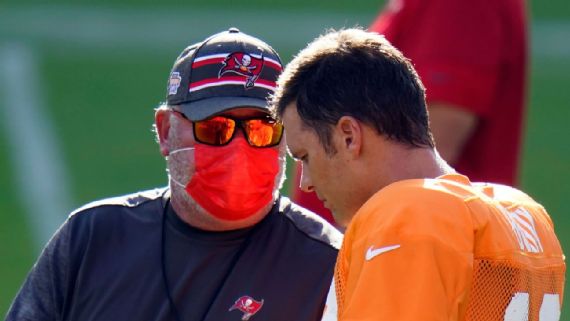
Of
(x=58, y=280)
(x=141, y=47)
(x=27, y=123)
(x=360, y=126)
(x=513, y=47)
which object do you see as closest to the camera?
(x=360, y=126)

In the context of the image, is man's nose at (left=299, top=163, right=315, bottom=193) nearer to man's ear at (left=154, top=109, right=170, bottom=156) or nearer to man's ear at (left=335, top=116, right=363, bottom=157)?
man's ear at (left=335, top=116, right=363, bottom=157)

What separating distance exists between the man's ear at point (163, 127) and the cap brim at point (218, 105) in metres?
0.17

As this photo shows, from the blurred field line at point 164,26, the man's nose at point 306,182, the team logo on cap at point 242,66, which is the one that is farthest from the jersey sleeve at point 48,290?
the blurred field line at point 164,26

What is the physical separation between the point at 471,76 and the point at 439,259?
233 centimetres

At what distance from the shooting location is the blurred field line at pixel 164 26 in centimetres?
1360

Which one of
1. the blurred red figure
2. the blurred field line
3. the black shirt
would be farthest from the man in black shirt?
the blurred field line

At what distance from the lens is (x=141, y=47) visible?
13719mm

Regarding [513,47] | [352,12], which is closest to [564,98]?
[352,12]

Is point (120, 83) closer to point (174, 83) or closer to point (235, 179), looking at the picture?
point (174, 83)

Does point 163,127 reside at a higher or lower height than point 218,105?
lower

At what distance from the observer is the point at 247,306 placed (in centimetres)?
352

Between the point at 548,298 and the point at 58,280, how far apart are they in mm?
1376

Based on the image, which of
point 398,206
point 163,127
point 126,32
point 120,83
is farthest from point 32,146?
point 398,206

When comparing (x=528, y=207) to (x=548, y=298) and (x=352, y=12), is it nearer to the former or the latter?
(x=548, y=298)
